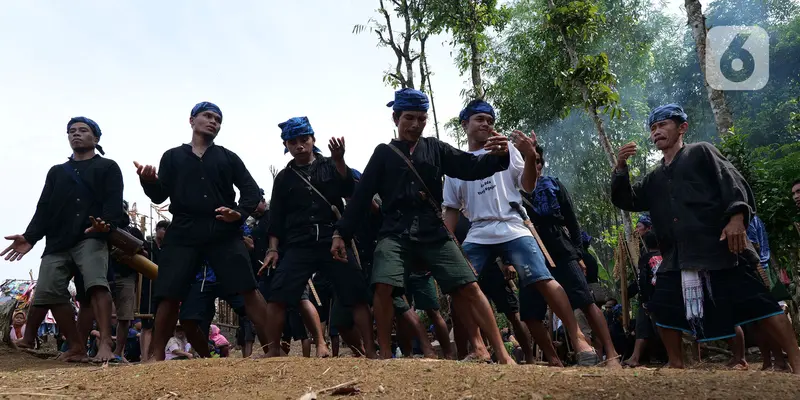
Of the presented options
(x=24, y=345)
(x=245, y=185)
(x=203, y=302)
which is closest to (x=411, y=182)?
(x=245, y=185)

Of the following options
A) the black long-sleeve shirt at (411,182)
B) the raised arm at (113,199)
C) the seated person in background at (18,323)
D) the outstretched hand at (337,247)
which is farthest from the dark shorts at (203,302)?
the seated person in background at (18,323)

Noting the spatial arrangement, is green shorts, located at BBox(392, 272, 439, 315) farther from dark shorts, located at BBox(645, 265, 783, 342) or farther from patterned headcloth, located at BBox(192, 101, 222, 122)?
dark shorts, located at BBox(645, 265, 783, 342)

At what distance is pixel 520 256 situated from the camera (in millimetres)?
5125

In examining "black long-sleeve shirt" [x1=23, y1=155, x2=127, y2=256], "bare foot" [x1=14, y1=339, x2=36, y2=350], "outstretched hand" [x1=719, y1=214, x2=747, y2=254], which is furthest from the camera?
"bare foot" [x1=14, y1=339, x2=36, y2=350]

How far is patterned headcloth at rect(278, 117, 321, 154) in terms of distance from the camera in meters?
5.96

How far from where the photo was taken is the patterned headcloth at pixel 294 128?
5957 millimetres

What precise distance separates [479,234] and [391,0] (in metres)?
13.6

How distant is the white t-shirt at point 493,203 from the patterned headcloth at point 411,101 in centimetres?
75

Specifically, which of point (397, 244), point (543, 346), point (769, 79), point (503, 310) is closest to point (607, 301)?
point (503, 310)

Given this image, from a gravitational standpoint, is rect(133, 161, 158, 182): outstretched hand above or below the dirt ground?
above

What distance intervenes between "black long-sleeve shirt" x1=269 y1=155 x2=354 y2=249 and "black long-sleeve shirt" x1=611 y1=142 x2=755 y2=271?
2355 mm

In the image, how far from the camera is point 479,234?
17.8ft

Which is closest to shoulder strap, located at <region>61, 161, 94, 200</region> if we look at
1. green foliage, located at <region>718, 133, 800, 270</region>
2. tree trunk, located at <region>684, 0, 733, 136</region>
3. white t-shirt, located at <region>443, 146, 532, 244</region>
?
white t-shirt, located at <region>443, 146, 532, 244</region>

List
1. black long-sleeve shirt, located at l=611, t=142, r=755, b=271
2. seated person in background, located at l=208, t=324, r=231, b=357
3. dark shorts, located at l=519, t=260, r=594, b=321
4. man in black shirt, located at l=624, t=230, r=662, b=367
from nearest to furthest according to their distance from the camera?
black long-sleeve shirt, located at l=611, t=142, r=755, b=271 < dark shorts, located at l=519, t=260, r=594, b=321 < man in black shirt, located at l=624, t=230, r=662, b=367 < seated person in background, located at l=208, t=324, r=231, b=357
